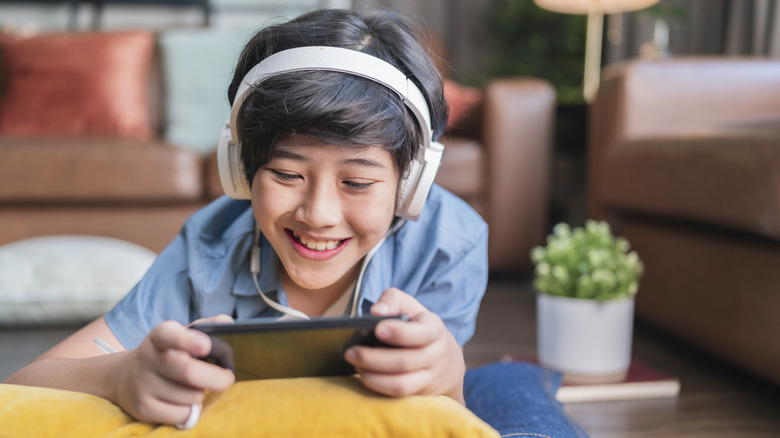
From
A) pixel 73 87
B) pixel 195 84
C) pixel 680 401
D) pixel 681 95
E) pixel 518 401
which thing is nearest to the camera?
pixel 518 401

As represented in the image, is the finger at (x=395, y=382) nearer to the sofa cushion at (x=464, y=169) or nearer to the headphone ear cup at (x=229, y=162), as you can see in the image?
the headphone ear cup at (x=229, y=162)

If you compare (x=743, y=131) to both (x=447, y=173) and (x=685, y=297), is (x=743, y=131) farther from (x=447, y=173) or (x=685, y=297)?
(x=447, y=173)

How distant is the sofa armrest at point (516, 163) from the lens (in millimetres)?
2250

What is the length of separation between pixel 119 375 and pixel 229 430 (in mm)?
147

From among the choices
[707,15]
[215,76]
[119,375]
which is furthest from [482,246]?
[707,15]

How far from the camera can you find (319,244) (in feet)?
2.36

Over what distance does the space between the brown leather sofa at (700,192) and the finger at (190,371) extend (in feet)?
3.20

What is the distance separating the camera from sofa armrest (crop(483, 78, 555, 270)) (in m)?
2.25

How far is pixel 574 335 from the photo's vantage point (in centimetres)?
134

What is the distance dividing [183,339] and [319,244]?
26cm

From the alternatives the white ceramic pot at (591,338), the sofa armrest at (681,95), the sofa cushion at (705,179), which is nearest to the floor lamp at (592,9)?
the sofa armrest at (681,95)

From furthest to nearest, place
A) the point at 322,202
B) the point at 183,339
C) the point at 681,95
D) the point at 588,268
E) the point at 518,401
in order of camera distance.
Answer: the point at 681,95, the point at 588,268, the point at 518,401, the point at 322,202, the point at 183,339

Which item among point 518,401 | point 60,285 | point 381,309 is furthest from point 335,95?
point 60,285

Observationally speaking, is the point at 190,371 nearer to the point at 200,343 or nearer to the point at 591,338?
the point at 200,343
